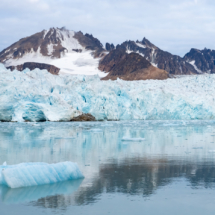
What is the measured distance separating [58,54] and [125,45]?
33902 mm

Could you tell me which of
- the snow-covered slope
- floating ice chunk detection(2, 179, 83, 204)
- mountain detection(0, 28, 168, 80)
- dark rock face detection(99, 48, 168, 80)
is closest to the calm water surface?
floating ice chunk detection(2, 179, 83, 204)

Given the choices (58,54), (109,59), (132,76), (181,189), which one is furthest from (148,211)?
(58,54)

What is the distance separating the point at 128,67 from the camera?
92.1m

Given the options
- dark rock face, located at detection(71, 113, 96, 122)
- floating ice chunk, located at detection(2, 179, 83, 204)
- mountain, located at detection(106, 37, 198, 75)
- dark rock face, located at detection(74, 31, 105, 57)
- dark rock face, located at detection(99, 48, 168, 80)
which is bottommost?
dark rock face, located at detection(71, 113, 96, 122)

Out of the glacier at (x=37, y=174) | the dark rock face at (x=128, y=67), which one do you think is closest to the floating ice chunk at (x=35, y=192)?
the glacier at (x=37, y=174)

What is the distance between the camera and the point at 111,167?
578cm

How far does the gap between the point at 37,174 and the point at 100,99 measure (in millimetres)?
25246

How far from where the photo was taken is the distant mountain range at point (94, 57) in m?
92.4

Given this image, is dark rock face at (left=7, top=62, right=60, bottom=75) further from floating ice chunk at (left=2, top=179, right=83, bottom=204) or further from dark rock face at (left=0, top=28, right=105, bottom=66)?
floating ice chunk at (left=2, top=179, right=83, bottom=204)

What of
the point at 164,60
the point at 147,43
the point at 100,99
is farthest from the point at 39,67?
the point at 100,99

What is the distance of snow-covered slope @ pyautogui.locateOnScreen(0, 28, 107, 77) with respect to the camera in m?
107

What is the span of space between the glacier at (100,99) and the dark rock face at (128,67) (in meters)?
47.8

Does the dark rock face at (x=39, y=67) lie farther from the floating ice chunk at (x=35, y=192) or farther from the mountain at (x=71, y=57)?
the floating ice chunk at (x=35, y=192)

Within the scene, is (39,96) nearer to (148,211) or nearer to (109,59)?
(148,211)
